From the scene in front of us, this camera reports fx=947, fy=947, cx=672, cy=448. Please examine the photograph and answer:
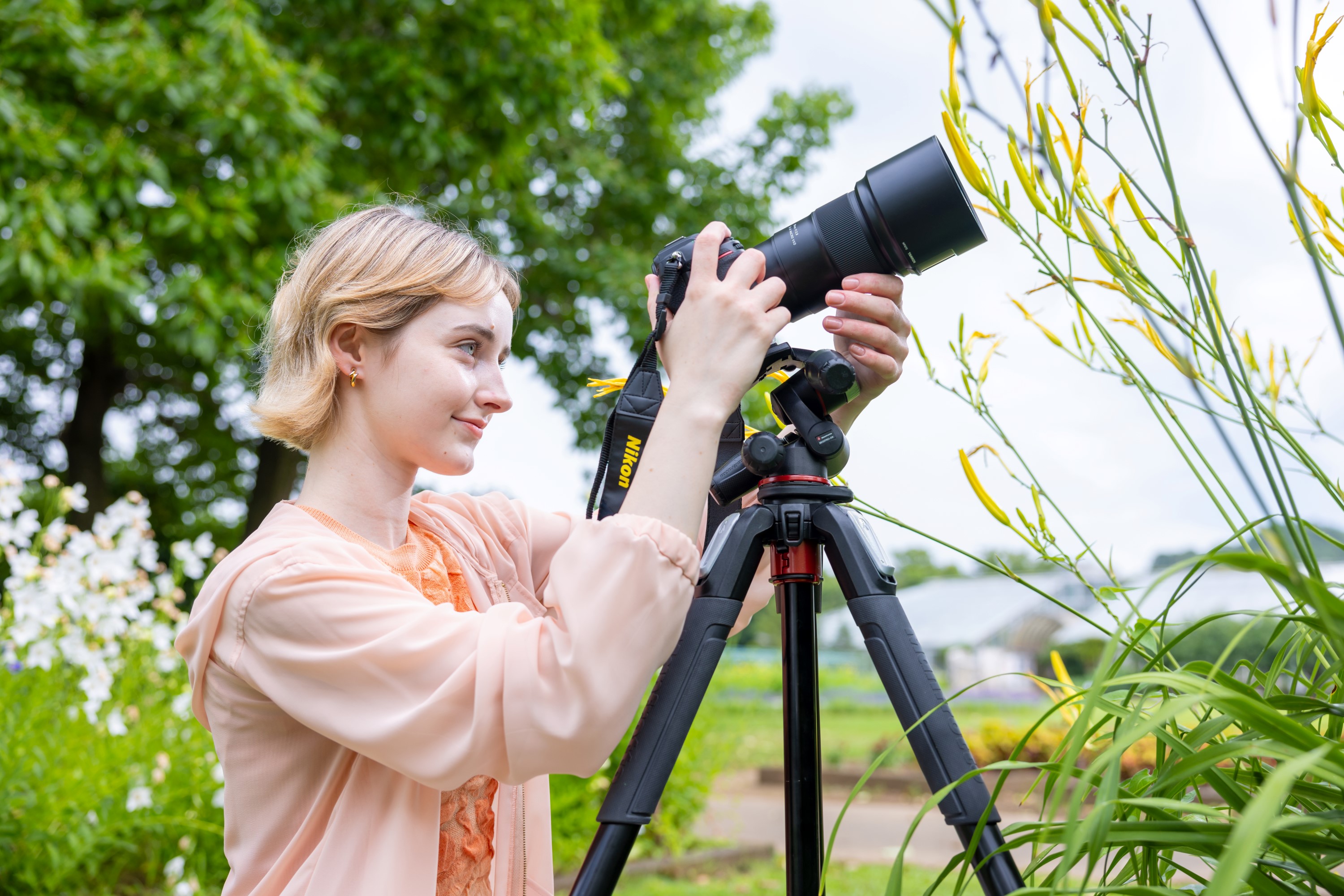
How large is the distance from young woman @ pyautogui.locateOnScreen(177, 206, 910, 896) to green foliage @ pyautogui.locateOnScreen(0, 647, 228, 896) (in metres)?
1.94

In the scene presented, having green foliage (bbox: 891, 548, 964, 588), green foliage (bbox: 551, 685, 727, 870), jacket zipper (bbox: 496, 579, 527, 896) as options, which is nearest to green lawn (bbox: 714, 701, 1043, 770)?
green foliage (bbox: 551, 685, 727, 870)

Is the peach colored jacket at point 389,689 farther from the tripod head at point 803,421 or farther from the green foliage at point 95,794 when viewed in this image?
the green foliage at point 95,794

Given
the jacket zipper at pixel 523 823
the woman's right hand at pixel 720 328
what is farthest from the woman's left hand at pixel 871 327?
the jacket zipper at pixel 523 823

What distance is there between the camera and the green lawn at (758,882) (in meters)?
3.40

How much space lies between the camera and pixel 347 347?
1264 millimetres

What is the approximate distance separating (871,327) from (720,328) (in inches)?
11.2

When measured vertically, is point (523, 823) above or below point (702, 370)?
below

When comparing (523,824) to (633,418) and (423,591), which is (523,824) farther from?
(633,418)

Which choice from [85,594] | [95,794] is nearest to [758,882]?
[95,794]

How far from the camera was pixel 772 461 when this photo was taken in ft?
3.59

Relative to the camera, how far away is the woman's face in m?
1.20

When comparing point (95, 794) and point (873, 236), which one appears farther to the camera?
point (95, 794)

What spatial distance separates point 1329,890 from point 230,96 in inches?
188

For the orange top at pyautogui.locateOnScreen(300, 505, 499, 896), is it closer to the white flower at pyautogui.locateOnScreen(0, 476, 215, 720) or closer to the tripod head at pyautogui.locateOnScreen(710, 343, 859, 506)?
the tripod head at pyautogui.locateOnScreen(710, 343, 859, 506)
